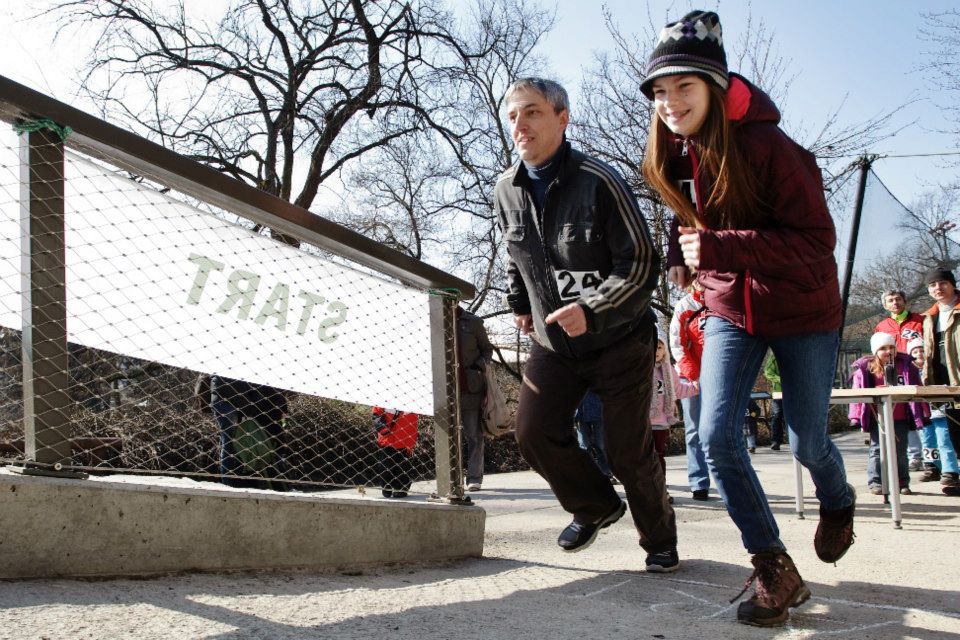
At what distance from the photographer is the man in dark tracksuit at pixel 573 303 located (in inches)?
129

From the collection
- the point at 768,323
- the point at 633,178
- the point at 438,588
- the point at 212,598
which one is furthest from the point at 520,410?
the point at 633,178

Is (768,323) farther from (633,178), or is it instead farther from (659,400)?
(633,178)

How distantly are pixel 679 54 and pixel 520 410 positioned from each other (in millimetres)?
1584

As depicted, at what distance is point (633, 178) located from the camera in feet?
57.2

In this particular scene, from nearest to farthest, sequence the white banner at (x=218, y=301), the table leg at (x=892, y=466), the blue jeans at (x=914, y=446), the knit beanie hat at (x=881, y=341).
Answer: the white banner at (x=218, y=301) < the table leg at (x=892, y=466) < the knit beanie hat at (x=881, y=341) < the blue jeans at (x=914, y=446)

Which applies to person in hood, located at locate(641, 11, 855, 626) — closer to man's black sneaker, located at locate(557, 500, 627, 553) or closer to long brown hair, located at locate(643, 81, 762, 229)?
long brown hair, located at locate(643, 81, 762, 229)

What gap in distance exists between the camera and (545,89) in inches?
136

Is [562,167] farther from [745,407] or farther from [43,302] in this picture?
[43,302]

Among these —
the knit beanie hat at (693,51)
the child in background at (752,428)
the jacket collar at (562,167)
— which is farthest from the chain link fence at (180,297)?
the child in background at (752,428)

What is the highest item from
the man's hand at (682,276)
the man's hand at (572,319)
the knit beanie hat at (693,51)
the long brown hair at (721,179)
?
the knit beanie hat at (693,51)

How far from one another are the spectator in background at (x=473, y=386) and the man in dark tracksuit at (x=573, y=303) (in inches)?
177

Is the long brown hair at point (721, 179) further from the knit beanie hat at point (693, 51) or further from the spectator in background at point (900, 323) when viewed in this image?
the spectator in background at point (900, 323)

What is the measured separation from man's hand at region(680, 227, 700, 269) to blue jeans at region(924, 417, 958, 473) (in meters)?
5.75

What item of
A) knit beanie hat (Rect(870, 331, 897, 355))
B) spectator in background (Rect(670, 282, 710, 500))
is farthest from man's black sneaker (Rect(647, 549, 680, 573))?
knit beanie hat (Rect(870, 331, 897, 355))
